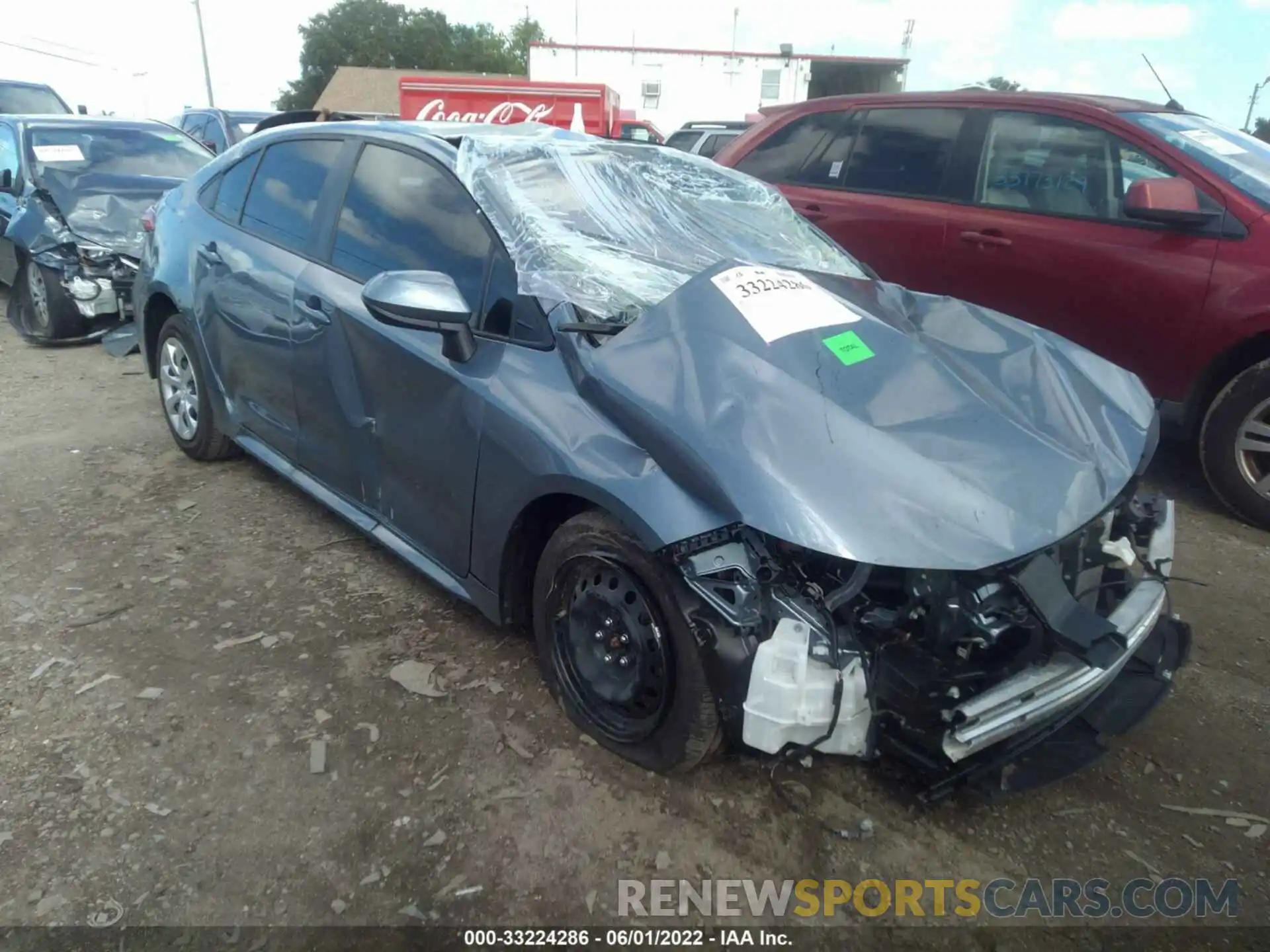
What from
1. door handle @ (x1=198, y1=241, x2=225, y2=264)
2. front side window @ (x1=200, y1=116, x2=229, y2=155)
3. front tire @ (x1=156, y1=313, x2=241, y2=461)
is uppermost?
door handle @ (x1=198, y1=241, x2=225, y2=264)

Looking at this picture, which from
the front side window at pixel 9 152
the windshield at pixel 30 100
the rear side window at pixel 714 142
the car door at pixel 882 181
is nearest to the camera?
the car door at pixel 882 181

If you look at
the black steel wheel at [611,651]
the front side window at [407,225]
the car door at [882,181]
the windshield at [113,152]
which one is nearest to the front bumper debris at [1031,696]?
the black steel wheel at [611,651]

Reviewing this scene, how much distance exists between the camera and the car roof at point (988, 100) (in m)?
4.74

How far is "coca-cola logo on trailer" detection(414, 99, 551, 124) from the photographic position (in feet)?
42.4

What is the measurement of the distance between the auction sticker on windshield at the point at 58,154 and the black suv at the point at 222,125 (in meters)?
5.96

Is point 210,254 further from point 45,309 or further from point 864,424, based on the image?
point 45,309

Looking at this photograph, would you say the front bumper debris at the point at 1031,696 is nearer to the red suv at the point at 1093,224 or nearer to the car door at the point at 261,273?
the red suv at the point at 1093,224

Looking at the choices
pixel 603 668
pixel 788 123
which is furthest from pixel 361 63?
pixel 603 668

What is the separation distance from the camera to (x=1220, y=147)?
14.9 feet

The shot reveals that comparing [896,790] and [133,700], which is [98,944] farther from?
[896,790]

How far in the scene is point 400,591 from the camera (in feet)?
11.7

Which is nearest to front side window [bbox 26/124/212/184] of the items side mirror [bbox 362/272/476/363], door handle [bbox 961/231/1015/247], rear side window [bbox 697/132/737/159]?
side mirror [bbox 362/272/476/363]

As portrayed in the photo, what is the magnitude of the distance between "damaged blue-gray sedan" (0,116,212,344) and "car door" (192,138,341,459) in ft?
11.8

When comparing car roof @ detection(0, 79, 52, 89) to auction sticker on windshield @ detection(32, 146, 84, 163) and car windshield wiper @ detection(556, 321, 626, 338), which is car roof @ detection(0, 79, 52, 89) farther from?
car windshield wiper @ detection(556, 321, 626, 338)
